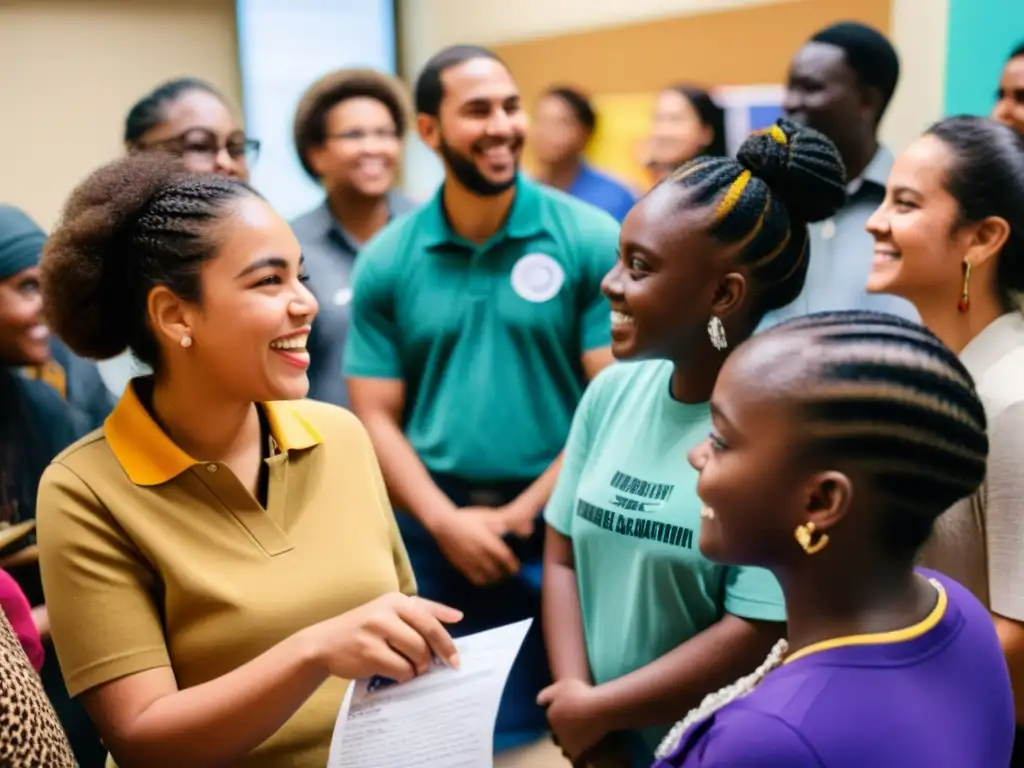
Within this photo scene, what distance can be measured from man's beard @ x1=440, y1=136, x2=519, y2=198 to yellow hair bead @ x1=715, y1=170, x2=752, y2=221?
1057 millimetres

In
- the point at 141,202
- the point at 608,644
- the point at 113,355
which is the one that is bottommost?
the point at 608,644

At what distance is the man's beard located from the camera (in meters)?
2.42

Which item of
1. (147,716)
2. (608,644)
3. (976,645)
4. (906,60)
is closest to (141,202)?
(147,716)

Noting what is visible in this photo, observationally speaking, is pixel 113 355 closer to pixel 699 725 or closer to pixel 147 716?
pixel 147 716

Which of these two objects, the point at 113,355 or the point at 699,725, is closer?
the point at 699,725

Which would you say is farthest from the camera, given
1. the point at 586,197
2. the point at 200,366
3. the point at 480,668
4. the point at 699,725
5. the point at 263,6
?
the point at 263,6

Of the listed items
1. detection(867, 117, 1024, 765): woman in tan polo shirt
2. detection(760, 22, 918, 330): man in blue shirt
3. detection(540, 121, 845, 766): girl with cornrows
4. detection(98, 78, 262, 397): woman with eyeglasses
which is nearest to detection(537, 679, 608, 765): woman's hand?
detection(540, 121, 845, 766): girl with cornrows

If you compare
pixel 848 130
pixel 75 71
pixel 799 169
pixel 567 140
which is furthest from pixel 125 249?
pixel 75 71

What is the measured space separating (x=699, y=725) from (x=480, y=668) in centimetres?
38

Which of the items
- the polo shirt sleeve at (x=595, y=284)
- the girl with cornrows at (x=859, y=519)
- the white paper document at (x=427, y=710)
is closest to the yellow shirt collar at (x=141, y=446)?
the white paper document at (x=427, y=710)

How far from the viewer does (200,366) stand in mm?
1389

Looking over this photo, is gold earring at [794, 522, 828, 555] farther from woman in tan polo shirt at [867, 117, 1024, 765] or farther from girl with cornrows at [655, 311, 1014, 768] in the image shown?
woman in tan polo shirt at [867, 117, 1024, 765]

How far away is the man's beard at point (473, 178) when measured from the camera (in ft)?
7.95

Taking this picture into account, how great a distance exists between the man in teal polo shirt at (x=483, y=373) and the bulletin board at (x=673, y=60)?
1.62 metres
